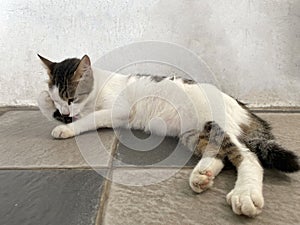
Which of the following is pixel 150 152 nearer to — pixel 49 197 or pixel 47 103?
pixel 49 197

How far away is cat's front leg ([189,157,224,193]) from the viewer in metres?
0.84

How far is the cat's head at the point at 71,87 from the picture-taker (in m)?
1.26

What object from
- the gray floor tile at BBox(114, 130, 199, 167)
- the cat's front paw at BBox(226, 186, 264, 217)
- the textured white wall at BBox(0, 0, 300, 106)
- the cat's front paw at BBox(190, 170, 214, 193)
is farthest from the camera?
the textured white wall at BBox(0, 0, 300, 106)

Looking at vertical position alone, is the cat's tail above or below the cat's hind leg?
above

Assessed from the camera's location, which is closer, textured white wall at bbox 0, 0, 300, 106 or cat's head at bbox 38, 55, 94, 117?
cat's head at bbox 38, 55, 94, 117

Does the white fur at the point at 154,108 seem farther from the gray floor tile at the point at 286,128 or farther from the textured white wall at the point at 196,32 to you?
the textured white wall at the point at 196,32

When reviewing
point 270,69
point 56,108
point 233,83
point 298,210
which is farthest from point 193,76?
point 298,210

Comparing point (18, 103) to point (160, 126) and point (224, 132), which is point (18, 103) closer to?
point (160, 126)

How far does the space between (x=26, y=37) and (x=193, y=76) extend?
94 cm

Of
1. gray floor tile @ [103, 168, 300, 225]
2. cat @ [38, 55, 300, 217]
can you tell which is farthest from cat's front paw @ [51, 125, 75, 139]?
gray floor tile @ [103, 168, 300, 225]

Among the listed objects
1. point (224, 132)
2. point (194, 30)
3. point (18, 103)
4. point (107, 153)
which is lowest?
point (18, 103)

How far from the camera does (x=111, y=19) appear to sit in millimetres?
1766

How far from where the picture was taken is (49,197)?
841 millimetres

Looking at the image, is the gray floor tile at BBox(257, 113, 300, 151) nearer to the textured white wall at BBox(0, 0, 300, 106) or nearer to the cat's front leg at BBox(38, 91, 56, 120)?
the textured white wall at BBox(0, 0, 300, 106)
